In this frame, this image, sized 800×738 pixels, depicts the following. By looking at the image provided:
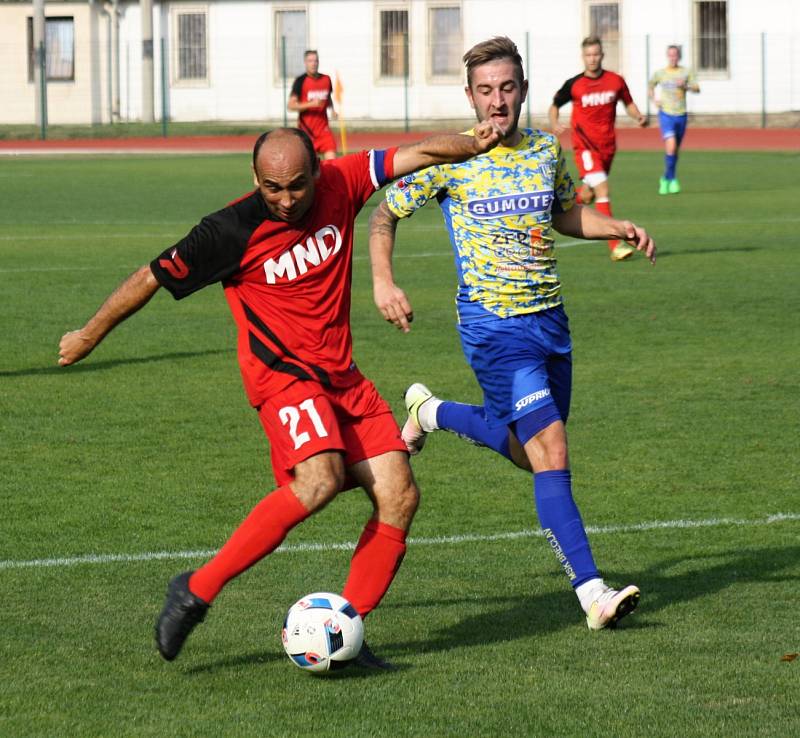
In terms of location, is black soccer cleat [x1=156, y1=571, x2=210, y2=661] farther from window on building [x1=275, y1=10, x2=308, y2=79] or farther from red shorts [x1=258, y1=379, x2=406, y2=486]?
window on building [x1=275, y1=10, x2=308, y2=79]

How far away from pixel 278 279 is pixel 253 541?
811 mm

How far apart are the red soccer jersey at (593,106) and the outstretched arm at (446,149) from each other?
12.6 metres

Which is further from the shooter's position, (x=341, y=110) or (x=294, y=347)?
(x=341, y=110)

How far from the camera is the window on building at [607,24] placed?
50.4m

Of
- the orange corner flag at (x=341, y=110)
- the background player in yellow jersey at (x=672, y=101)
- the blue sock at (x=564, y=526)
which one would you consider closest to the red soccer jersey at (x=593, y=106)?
the background player in yellow jersey at (x=672, y=101)

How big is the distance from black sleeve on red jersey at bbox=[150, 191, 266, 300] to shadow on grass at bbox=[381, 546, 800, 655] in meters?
1.32

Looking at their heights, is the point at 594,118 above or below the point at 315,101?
below

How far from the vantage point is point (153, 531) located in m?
7.14

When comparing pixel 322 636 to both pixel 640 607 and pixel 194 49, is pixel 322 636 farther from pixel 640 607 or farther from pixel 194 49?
pixel 194 49

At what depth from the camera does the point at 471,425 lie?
Answer: 23.1ft

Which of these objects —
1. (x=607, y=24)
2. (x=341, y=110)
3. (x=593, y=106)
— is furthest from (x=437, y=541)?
(x=607, y=24)

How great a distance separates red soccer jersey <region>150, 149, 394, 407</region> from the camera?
5.29 m

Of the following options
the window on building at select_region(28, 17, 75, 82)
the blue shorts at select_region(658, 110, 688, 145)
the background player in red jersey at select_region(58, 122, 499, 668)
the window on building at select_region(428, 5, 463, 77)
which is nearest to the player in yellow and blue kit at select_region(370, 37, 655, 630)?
the background player in red jersey at select_region(58, 122, 499, 668)

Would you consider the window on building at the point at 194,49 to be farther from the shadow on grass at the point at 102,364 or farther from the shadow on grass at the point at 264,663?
the shadow on grass at the point at 264,663
